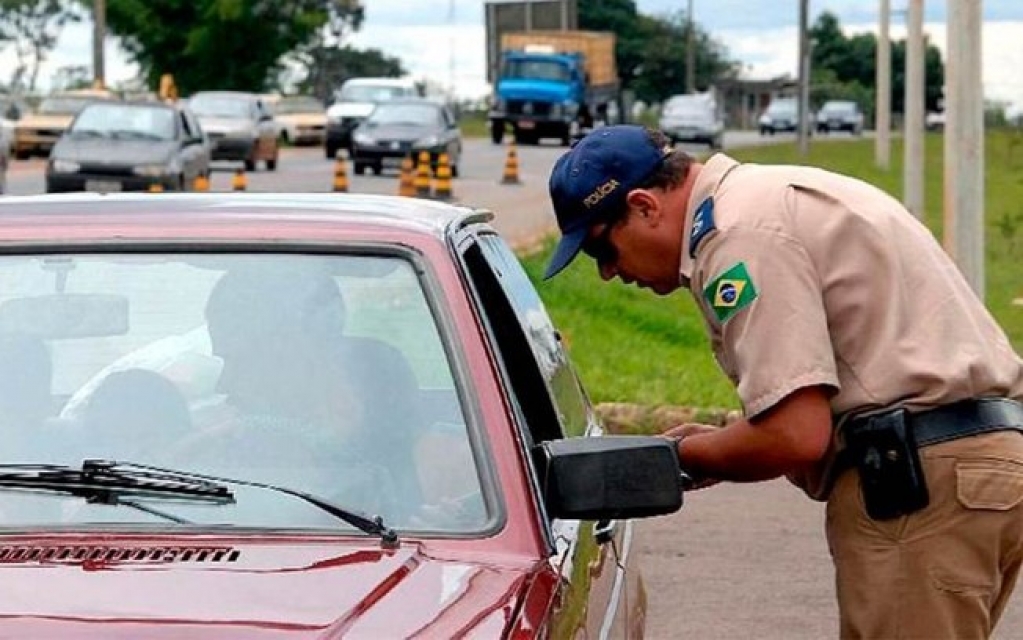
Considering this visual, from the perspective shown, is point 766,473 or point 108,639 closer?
point 108,639

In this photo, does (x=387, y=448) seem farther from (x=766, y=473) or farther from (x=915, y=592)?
(x=915, y=592)

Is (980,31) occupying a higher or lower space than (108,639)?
higher

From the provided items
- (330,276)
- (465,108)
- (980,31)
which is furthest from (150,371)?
(465,108)

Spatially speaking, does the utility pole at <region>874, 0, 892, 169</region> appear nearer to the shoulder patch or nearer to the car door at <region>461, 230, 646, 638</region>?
the car door at <region>461, 230, 646, 638</region>

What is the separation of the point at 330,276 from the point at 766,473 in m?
0.92

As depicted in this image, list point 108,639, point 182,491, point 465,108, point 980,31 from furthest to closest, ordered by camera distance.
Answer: point 465,108
point 980,31
point 182,491
point 108,639

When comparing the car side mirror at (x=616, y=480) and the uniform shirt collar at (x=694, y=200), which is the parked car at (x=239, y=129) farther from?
the car side mirror at (x=616, y=480)

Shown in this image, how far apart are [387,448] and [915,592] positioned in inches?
44.4

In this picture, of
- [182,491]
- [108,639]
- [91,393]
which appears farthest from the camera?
[91,393]

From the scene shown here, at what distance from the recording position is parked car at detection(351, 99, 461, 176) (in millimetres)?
38125

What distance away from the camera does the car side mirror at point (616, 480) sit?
367 centimetres

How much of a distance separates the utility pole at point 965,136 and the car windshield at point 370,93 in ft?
127

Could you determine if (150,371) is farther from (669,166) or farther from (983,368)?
(983,368)

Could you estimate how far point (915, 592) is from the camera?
4.22m
